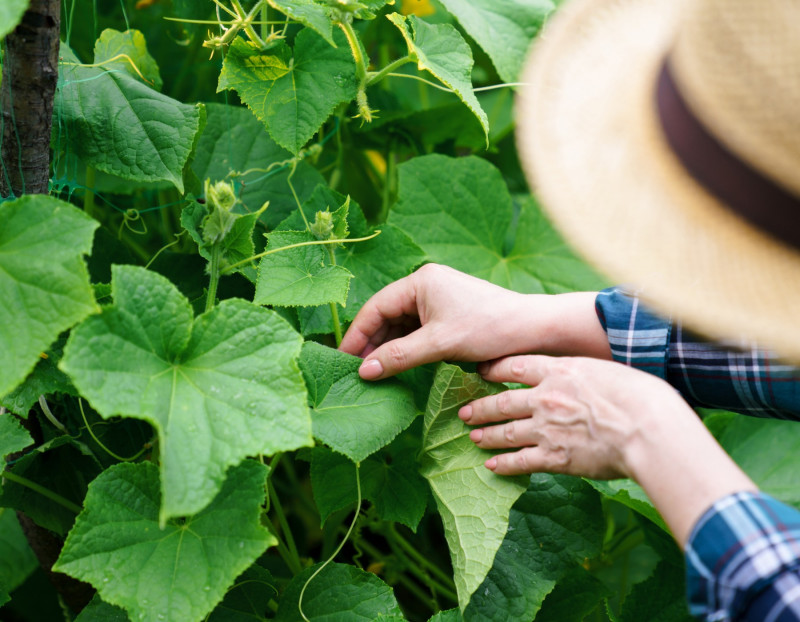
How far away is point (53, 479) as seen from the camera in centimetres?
127

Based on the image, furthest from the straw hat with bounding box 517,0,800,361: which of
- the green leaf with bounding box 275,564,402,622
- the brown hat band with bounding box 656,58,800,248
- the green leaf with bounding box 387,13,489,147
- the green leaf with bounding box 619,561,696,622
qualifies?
the green leaf with bounding box 619,561,696,622

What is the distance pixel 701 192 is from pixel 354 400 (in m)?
0.64

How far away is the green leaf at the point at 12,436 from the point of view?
3.32 feet

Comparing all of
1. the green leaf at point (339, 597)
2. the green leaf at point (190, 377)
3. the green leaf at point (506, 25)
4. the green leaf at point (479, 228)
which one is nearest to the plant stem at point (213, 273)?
the green leaf at point (190, 377)

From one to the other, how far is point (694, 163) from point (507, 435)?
0.54 metres

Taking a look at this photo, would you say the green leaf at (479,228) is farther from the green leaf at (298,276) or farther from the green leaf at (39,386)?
the green leaf at (39,386)

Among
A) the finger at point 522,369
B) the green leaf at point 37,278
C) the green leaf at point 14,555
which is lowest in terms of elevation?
the green leaf at point 14,555

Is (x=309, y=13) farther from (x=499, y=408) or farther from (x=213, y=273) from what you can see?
(x=499, y=408)

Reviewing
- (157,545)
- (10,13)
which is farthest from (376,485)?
(10,13)

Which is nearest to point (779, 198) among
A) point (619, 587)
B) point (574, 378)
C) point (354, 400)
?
point (574, 378)

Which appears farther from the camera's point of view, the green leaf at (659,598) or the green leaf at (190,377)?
the green leaf at (659,598)

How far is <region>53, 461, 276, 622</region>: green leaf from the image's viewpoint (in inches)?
36.8

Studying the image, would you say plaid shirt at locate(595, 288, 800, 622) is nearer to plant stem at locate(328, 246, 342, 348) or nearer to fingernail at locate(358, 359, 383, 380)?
fingernail at locate(358, 359, 383, 380)

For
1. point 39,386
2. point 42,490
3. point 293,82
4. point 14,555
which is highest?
point 293,82
